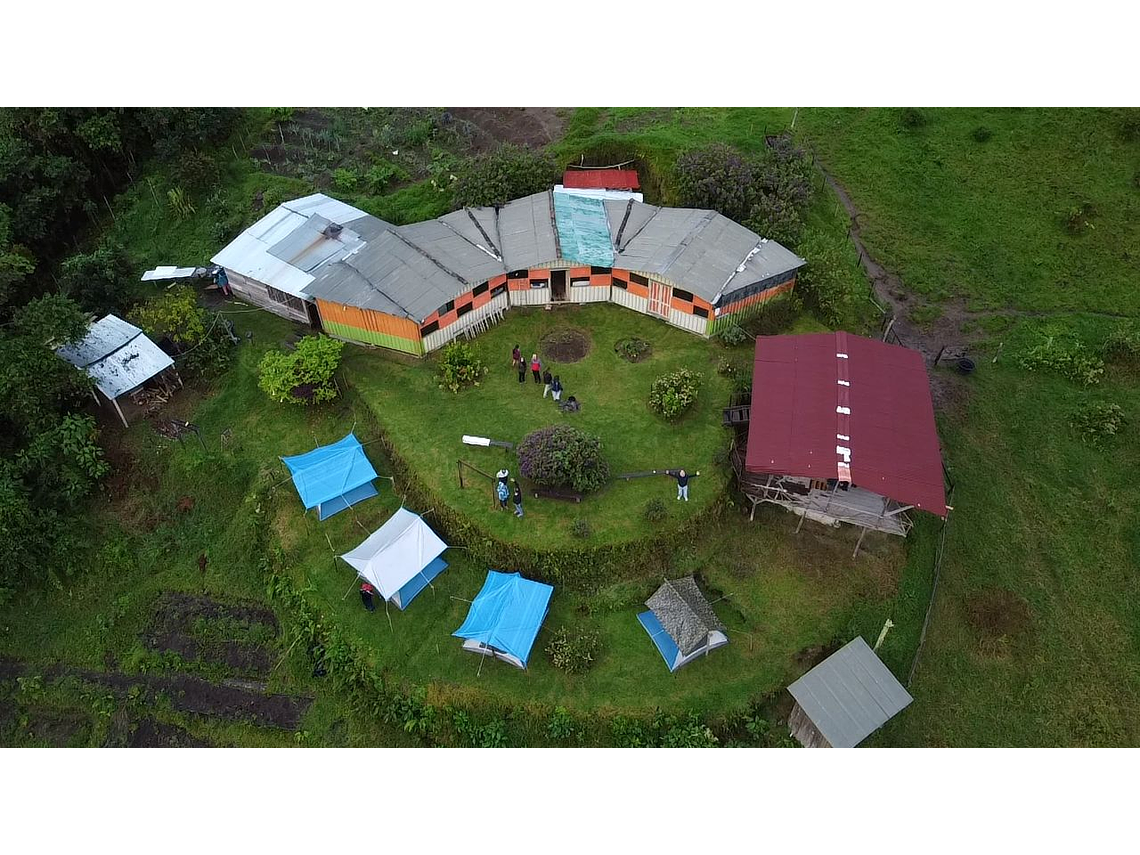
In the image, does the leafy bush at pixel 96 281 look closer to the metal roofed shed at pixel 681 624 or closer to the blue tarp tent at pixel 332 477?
the blue tarp tent at pixel 332 477

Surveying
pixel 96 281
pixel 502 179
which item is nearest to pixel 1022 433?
pixel 502 179

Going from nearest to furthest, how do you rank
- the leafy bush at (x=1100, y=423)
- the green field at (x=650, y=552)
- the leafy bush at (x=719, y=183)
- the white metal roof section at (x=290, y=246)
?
the green field at (x=650, y=552)
the leafy bush at (x=1100, y=423)
the white metal roof section at (x=290, y=246)
the leafy bush at (x=719, y=183)

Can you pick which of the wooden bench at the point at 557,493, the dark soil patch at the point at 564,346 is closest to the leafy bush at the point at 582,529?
the wooden bench at the point at 557,493

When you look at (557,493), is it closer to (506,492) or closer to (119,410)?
(506,492)

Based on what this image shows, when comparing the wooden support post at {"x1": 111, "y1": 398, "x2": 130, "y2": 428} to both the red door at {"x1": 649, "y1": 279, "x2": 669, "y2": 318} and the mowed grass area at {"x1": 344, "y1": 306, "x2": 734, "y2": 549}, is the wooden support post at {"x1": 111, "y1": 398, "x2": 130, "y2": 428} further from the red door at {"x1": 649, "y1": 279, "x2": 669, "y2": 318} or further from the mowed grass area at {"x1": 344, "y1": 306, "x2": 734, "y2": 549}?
the red door at {"x1": 649, "y1": 279, "x2": 669, "y2": 318}

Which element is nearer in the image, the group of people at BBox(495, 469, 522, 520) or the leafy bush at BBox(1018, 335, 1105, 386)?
the group of people at BBox(495, 469, 522, 520)

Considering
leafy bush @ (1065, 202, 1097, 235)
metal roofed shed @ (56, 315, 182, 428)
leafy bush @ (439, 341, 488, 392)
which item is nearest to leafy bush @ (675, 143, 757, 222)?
leafy bush @ (439, 341, 488, 392)
